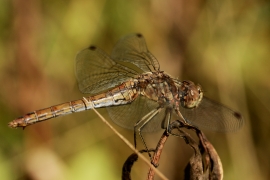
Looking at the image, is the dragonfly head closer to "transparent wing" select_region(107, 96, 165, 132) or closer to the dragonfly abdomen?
"transparent wing" select_region(107, 96, 165, 132)

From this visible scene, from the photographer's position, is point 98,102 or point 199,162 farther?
point 98,102

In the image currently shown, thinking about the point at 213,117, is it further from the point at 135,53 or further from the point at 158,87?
the point at 135,53

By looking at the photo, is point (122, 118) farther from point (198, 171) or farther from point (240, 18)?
point (240, 18)

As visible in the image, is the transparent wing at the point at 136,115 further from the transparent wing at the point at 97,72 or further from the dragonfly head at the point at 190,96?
the transparent wing at the point at 97,72

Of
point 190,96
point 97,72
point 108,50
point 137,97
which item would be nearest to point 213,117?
point 190,96

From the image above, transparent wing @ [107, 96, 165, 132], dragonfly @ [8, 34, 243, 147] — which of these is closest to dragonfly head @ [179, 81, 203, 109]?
dragonfly @ [8, 34, 243, 147]

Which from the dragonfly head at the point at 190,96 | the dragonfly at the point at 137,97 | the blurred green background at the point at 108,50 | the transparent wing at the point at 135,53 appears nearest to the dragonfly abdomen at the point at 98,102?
the dragonfly at the point at 137,97
